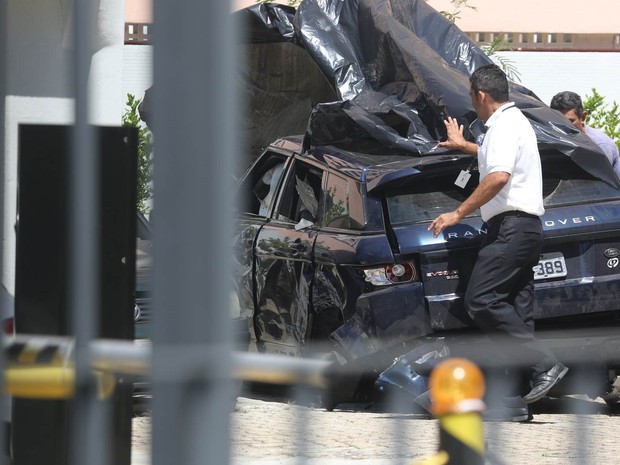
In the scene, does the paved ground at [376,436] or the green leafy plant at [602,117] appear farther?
the green leafy plant at [602,117]

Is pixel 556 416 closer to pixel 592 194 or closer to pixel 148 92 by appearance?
pixel 148 92

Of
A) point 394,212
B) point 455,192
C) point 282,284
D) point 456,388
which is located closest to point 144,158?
point 456,388

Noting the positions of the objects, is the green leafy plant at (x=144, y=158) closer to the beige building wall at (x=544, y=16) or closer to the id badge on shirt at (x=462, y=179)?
the id badge on shirt at (x=462, y=179)

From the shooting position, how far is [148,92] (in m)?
1.83

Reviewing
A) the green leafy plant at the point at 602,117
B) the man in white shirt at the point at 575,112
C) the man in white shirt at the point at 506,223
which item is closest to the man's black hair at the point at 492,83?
the man in white shirt at the point at 506,223

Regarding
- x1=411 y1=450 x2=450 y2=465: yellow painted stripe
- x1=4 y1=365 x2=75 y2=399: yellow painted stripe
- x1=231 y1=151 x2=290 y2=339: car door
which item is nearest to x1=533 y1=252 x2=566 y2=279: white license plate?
x1=231 y1=151 x2=290 y2=339: car door

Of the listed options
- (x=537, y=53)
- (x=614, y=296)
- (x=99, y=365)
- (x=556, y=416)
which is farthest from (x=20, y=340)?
(x=537, y=53)

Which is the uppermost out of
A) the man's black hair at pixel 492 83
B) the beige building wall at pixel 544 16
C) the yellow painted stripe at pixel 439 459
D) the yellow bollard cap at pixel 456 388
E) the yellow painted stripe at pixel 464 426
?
the beige building wall at pixel 544 16

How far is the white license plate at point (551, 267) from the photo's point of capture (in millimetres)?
6676

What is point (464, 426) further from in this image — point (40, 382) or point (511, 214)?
point (511, 214)

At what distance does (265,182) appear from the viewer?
824cm

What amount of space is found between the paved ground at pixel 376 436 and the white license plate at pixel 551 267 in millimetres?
4564

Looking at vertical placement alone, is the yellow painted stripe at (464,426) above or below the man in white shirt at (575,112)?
below

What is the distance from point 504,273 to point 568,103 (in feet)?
8.01
